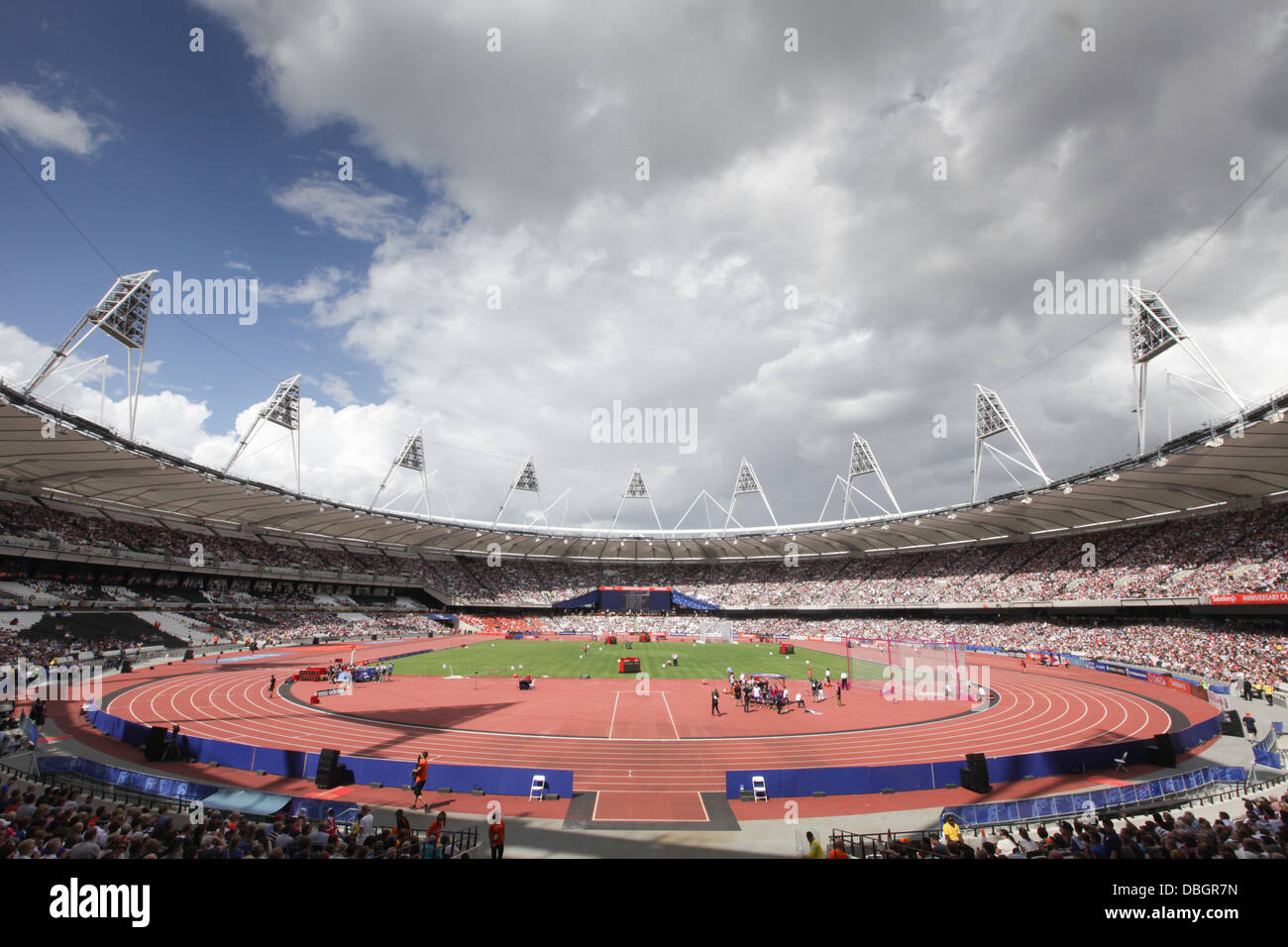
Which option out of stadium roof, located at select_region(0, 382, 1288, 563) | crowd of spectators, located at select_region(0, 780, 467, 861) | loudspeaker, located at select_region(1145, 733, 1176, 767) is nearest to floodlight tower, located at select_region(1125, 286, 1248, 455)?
stadium roof, located at select_region(0, 382, 1288, 563)

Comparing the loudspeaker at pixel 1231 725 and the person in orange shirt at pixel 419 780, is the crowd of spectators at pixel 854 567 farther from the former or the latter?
the person in orange shirt at pixel 419 780

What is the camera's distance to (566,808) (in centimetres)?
1469

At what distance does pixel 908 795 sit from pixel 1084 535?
175 feet

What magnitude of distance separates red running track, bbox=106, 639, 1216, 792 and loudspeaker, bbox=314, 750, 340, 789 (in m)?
3.34

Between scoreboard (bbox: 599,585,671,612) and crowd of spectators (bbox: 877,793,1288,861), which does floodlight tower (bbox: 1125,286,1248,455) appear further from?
scoreboard (bbox: 599,585,671,612)

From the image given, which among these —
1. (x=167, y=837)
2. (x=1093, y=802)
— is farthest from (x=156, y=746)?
(x=1093, y=802)

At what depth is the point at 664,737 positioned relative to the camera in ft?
72.8

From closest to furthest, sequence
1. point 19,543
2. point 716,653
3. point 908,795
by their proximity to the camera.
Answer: point 908,795
point 19,543
point 716,653

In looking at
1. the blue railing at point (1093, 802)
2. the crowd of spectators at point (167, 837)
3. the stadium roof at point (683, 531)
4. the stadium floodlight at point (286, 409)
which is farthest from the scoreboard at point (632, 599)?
the crowd of spectators at point (167, 837)
